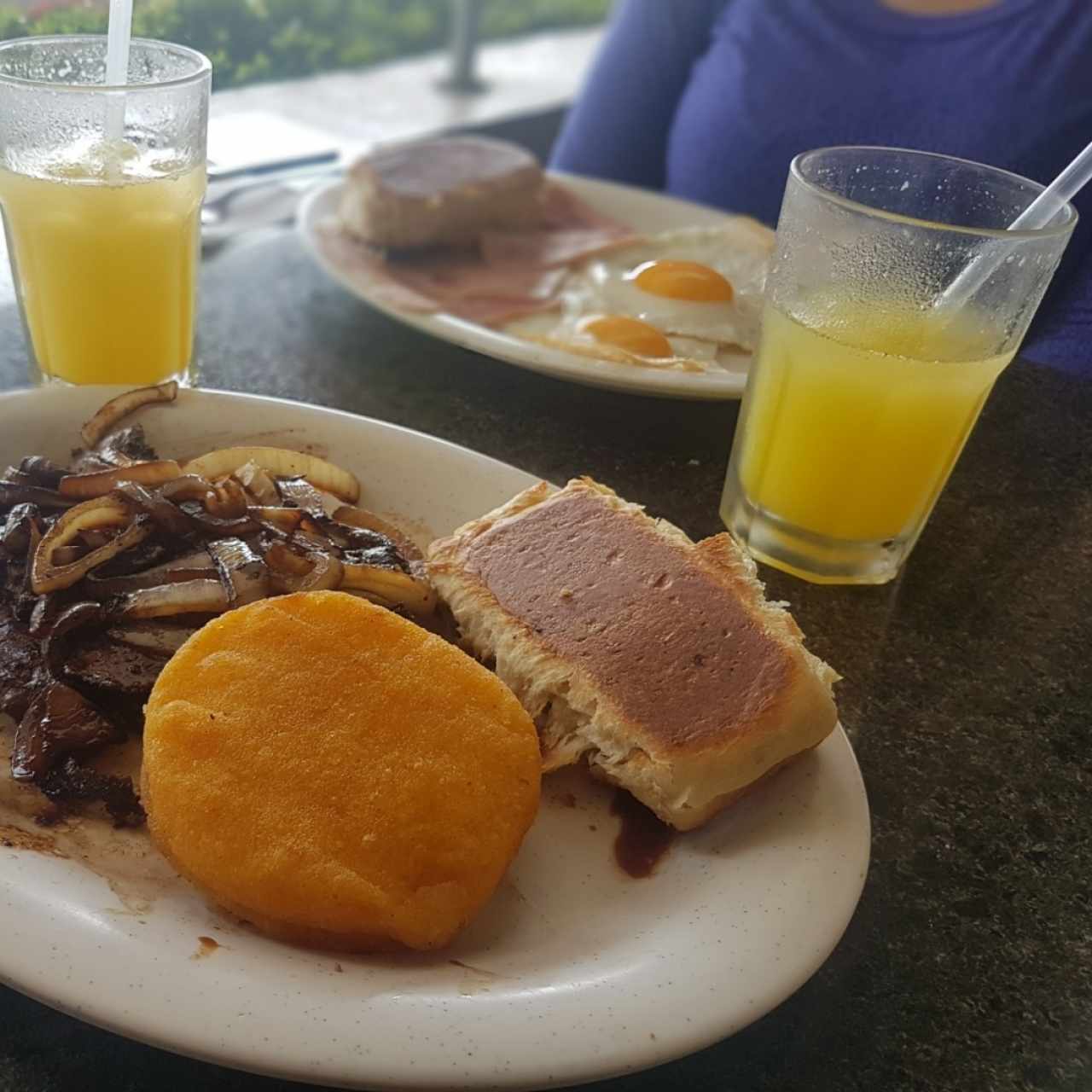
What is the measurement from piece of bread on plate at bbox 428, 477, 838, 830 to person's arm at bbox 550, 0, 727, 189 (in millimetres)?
1856

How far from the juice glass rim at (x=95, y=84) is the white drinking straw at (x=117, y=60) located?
0.01m

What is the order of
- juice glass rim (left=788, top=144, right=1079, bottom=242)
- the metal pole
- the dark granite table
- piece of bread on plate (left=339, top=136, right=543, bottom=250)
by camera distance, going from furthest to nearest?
the metal pole → piece of bread on plate (left=339, top=136, right=543, bottom=250) → juice glass rim (left=788, top=144, right=1079, bottom=242) → the dark granite table

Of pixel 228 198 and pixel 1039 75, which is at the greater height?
pixel 1039 75

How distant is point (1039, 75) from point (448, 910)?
2005mm

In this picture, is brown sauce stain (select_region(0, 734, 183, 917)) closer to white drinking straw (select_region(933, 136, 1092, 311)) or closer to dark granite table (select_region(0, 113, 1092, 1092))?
dark granite table (select_region(0, 113, 1092, 1092))

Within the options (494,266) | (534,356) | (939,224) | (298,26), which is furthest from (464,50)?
(939,224)

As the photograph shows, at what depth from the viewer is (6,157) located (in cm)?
123

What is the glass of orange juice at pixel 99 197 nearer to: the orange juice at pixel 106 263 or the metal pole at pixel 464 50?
the orange juice at pixel 106 263

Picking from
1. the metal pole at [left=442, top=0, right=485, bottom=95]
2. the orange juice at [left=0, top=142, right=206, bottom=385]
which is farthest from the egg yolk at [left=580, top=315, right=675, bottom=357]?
the metal pole at [left=442, top=0, right=485, bottom=95]

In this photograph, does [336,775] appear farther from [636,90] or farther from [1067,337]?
[636,90]

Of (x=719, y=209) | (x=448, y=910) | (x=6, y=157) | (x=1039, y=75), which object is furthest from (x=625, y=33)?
(x=448, y=910)

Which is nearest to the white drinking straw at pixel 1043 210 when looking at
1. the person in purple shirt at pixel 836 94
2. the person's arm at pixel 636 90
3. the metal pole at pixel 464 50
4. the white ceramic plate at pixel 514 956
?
the white ceramic plate at pixel 514 956

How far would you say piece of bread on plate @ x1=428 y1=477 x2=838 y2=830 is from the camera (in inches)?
33.1

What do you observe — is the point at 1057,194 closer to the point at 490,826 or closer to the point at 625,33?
the point at 490,826
